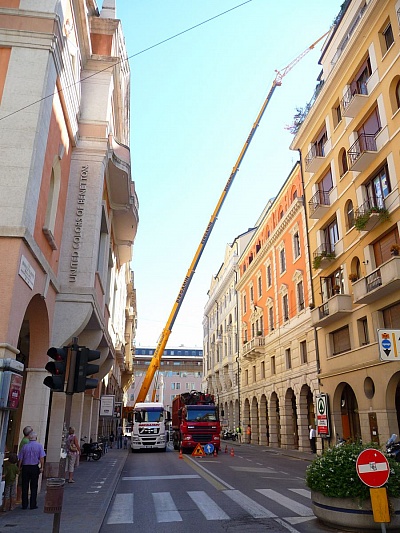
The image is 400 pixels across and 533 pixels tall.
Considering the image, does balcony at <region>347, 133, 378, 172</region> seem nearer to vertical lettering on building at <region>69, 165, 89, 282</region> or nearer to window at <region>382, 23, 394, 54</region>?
window at <region>382, 23, 394, 54</region>

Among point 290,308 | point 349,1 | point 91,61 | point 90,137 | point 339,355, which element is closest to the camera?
point 90,137

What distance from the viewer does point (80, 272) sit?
579 inches

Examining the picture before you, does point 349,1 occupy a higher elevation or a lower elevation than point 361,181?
higher

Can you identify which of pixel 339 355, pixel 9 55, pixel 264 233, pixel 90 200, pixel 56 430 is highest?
pixel 264 233

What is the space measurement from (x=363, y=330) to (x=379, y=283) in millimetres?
3520

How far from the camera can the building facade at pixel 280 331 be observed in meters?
30.1

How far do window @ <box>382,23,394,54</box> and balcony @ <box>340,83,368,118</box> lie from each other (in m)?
1.98

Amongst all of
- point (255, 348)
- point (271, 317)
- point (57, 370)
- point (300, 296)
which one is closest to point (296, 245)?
→ point (300, 296)

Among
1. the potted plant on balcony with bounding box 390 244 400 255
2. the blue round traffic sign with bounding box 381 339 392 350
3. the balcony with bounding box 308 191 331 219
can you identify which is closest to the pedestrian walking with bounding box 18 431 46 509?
the blue round traffic sign with bounding box 381 339 392 350

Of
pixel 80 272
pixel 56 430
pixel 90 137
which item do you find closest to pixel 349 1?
pixel 90 137

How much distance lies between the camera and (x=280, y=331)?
115ft

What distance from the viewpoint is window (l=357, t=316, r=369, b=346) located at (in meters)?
21.3

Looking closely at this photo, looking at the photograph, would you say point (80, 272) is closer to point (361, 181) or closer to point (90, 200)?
point (90, 200)

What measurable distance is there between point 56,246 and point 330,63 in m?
21.1
